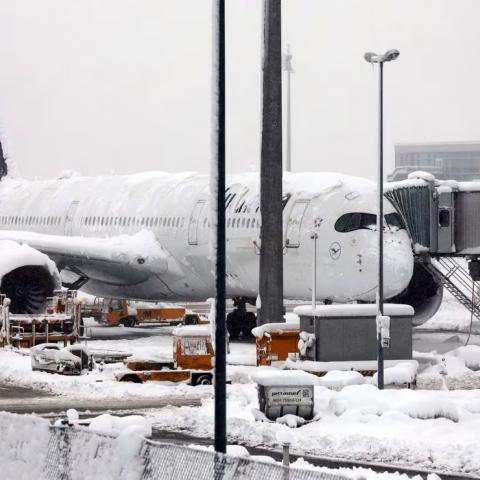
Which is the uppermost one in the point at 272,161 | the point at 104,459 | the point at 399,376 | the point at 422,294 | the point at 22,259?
the point at 272,161

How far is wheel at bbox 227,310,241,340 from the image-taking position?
39625mm

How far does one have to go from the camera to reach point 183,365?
2909cm

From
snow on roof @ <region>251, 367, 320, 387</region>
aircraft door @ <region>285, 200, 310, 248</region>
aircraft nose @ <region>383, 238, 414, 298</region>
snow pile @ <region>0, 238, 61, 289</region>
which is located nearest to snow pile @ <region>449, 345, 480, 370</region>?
aircraft nose @ <region>383, 238, 414, 298</region>

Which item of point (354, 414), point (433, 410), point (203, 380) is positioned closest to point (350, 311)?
point (203, 380)

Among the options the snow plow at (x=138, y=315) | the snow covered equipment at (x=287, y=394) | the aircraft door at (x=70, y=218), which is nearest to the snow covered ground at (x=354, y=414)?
the snow covered equipment at (x=287, y=394)

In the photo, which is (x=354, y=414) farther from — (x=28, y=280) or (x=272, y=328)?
(x=28, y=280)

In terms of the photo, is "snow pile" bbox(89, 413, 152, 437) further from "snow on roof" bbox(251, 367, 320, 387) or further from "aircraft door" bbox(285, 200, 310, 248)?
"aircraft door" bbox(285, 200, 310, 248)

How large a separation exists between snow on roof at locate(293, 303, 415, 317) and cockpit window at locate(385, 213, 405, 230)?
423 cm

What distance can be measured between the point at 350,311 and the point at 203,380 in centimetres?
397

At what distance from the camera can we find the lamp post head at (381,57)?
26016mm

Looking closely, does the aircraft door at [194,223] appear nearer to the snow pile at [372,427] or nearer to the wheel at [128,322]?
the wheel at [128,322]

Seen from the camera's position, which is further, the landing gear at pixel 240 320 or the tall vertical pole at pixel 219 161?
the landing gear at pixel 240 320

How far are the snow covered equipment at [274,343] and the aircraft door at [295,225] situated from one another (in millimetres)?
4326

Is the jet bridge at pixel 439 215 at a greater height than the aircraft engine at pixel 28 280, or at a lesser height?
greater
